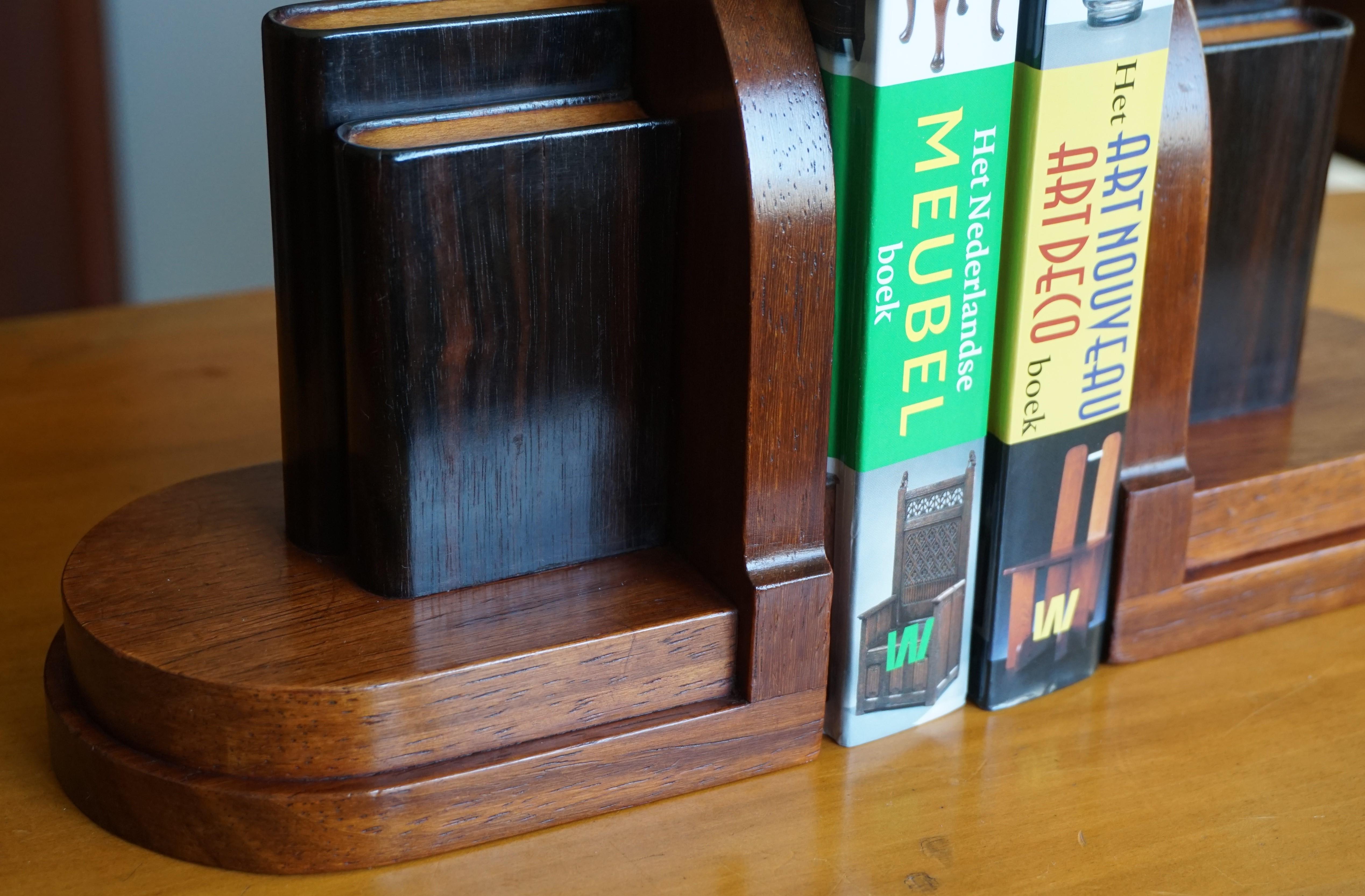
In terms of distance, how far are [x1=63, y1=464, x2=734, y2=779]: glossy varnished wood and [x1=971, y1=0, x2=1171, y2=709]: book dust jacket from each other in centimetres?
12

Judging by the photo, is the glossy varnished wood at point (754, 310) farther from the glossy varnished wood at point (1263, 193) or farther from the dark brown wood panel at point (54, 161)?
the dark brown wood panel at point (54, 161)

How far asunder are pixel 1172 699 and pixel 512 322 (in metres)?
0.30

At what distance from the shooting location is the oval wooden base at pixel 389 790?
1.54 feet

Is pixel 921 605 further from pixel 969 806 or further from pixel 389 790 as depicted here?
pixel 389 790

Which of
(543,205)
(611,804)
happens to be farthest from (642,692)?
(543,205)

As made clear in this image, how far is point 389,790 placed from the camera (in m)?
0.47

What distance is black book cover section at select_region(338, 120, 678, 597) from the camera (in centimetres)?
47

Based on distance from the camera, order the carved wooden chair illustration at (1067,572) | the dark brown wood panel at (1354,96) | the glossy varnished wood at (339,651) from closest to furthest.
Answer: the glossy varnished wood at (339,651) < the carved wooden chair illustration at (1067,572) < the dark brown wood panel at (1354,96)

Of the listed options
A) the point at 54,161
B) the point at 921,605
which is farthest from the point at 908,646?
the point at 54,161

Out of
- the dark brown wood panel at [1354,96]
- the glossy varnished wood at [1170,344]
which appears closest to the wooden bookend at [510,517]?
the glossy varnished wood at [1170,344]

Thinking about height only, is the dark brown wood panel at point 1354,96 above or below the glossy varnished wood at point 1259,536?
above

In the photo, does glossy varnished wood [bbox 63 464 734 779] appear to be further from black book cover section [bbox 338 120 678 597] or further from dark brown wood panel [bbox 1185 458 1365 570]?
dark brown wood panel [bbox 1185 458 1365 570]

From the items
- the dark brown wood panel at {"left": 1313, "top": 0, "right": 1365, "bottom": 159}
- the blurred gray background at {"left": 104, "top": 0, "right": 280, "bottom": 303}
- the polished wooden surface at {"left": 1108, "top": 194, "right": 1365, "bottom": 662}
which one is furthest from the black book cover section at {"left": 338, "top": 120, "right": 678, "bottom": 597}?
the blurred gray background at {"left": 104, "top": 0, "right": 280, "bottom": 303}

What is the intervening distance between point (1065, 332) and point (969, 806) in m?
0.17
